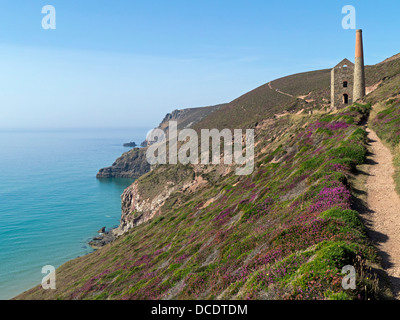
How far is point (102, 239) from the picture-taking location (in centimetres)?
7975

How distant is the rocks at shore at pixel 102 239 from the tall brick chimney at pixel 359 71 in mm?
69933

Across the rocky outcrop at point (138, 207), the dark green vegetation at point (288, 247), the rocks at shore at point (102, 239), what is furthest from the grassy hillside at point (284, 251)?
the rocks at shore at point (102, 239)

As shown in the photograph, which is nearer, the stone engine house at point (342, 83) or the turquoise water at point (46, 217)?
the stone engine house at point (342, 83)

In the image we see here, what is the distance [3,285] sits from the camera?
5694 centimetres

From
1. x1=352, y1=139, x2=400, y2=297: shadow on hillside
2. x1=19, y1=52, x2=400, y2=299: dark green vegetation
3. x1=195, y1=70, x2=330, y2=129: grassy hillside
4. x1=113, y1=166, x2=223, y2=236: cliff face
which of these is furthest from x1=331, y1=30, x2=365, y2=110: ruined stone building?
x1=195, y1=70, x2=330, y2=129: grassy hillside

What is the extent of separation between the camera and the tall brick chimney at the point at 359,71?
43.8 metres

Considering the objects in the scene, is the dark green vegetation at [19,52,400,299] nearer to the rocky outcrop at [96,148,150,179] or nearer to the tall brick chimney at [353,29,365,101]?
the tall brick chimney at [353,29,365,101]

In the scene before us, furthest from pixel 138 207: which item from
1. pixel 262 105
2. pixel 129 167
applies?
pixel 129 167

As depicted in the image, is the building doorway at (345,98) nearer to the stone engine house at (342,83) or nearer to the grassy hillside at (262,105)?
the stone engine house at (342,83)

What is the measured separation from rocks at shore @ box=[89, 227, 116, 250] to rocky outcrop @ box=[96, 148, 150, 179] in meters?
81.5

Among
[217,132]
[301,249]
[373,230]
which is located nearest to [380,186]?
[373,230]

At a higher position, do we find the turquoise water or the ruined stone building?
the ruined stone building

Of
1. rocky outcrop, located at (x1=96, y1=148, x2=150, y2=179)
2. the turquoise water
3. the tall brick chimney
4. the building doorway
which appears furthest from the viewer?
rocky outcrop, located at (x1=96, y1=148, x2=150, y2=179)

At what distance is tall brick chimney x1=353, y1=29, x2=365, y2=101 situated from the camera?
43750 millimetres
